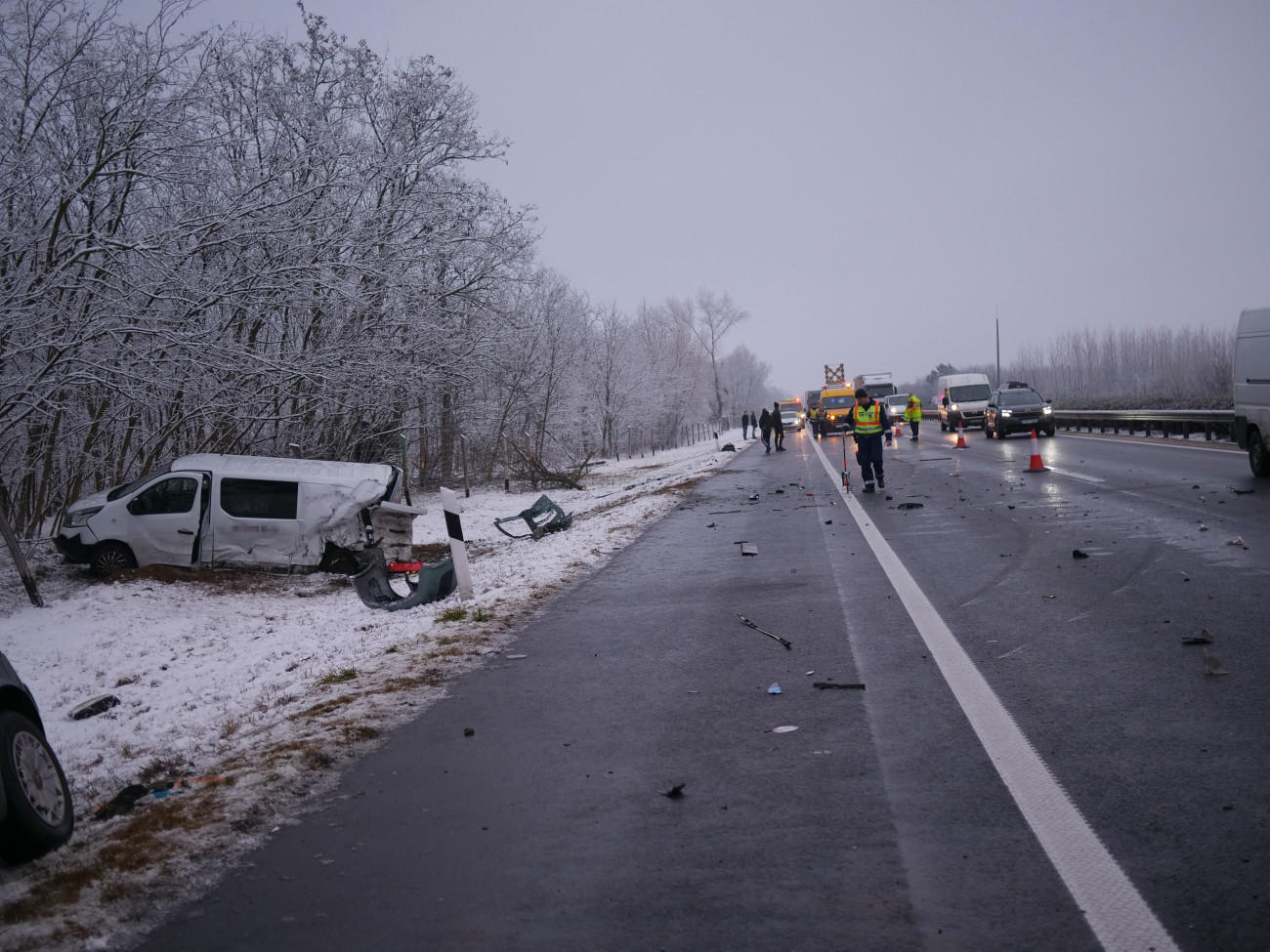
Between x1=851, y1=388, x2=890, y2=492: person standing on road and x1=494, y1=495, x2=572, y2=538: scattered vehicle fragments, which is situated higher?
x1=851, y1=388, x2=890, y2=492: person standing on road

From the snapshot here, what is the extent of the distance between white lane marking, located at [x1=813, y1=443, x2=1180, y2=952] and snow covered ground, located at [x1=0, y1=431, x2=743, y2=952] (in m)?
3.18

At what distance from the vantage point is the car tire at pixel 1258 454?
16.6 meters

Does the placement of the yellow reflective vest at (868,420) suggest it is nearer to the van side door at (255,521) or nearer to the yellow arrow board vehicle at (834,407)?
the van side door at (255,521)

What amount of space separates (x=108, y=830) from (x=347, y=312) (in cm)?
1647

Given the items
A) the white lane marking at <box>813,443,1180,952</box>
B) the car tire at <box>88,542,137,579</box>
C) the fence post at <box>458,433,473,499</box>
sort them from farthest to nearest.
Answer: the fence post at <box>458,433,473,499</box>, the car tire at <box>88,542,137,579</box>, the white lane marking at <box>813,443,1180,952</box>

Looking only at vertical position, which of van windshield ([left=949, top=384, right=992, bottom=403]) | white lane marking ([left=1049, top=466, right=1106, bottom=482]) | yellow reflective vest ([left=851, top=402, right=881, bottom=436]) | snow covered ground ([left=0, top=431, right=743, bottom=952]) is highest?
van windshield ([left=949, top=384, right=992, bottom=403])

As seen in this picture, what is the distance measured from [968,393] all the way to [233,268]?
128 feet

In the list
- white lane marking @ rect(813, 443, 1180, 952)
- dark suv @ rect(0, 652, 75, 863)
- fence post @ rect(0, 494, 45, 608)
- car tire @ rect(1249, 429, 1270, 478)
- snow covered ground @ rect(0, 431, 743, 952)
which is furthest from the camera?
car tire @ rect(1249, 429, 1270, 478)

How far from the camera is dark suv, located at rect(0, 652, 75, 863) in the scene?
417 cm

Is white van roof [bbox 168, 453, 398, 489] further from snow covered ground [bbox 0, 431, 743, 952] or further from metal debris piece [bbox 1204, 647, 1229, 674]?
metal debris piece [bbox 1204, 647, 1229, 674]

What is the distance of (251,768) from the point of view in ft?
17.6

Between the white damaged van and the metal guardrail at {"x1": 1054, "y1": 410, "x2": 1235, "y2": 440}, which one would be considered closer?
the white damaged van

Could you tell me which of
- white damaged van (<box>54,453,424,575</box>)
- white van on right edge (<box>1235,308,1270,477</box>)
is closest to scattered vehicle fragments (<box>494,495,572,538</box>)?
white damaged van (<box>54,453,424,575</box>)

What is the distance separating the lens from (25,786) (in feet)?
14.3
